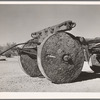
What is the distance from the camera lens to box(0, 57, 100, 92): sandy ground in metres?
4.02

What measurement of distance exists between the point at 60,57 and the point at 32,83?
2.08 feet

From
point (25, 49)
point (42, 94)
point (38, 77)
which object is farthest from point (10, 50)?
A: point (42, 94)

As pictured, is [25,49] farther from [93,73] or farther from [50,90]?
[93,73]

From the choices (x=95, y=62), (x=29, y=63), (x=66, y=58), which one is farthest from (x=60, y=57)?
(x=95, y=62)

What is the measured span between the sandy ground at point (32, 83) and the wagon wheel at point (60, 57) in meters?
0.12

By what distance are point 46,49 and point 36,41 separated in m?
0.56

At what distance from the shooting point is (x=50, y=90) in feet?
13.1

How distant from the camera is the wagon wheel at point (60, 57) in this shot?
12.8 ft

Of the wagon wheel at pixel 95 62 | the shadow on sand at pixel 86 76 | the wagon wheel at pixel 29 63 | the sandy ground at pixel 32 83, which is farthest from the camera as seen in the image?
the wagon wheel at pixel 95 62

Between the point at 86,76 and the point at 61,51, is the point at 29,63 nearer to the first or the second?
the point at 61,51

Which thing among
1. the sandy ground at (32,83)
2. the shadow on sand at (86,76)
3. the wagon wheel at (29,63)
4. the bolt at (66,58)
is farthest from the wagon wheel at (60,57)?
the wagon wheel at (29,63)

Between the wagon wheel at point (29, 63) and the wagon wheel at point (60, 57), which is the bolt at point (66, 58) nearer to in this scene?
the wagon wheel at point (60, 57)

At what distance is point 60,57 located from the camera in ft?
13.0

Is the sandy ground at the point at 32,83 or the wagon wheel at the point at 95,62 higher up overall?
the wagon wheel at the point at 95,62
